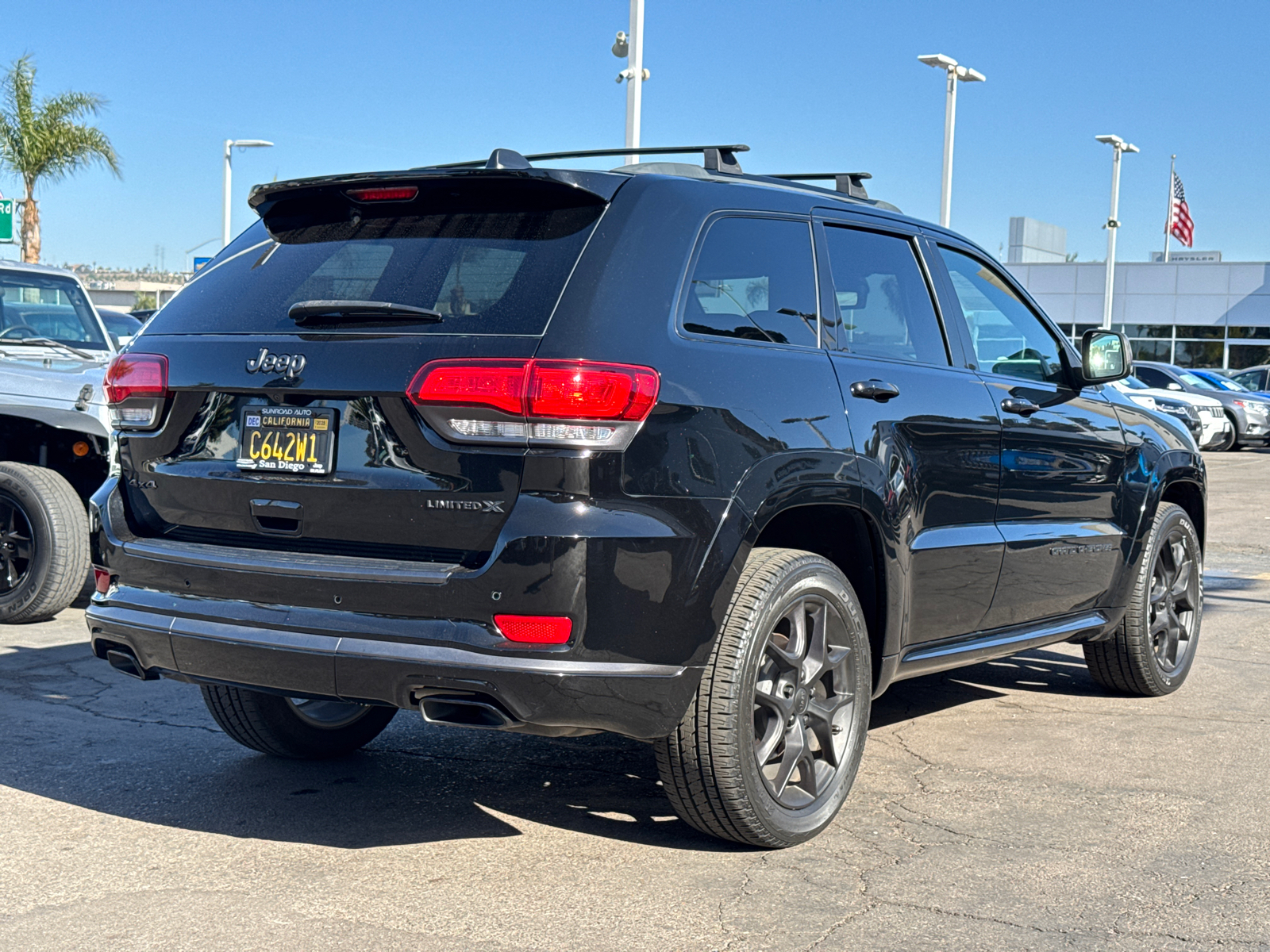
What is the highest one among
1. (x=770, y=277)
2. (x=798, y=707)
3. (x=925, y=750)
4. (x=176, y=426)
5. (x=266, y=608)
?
(x=770, y=277)

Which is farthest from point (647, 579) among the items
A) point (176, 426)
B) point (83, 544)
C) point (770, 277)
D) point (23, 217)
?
point (23, 217)

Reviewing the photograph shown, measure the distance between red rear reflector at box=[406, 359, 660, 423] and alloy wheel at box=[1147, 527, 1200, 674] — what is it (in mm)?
3380

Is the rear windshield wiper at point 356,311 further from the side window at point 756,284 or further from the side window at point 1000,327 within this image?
the side window at point 1000,327

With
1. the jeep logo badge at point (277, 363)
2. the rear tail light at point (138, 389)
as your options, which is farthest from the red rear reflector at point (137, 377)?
the jeep logo badge at point (277, 363)

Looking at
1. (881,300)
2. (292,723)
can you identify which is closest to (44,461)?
(292,723)

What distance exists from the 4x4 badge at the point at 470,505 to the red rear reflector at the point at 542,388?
219 millimetres

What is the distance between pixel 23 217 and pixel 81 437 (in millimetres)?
23089

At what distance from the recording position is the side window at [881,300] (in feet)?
14.6

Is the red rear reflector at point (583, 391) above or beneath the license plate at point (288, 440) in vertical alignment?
above

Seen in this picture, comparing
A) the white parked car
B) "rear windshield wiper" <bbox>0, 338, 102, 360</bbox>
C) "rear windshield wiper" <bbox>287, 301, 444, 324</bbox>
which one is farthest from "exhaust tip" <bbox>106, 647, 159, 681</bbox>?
the white parked car

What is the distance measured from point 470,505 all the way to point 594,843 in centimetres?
118

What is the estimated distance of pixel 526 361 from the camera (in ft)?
11.3

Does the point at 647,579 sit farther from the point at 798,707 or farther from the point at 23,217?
the point at 23,217

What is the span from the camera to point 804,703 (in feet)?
13.5
